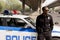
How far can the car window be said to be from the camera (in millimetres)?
8031

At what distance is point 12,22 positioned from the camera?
8.14m

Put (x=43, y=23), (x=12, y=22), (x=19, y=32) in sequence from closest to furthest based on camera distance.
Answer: (x=43, y=23) → (x=19, y=32) → (x=12, y=22)

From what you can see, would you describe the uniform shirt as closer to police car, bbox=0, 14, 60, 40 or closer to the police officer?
the police officer

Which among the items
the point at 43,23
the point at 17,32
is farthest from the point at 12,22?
the point at 43,23

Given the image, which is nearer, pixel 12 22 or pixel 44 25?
pixel 44 25

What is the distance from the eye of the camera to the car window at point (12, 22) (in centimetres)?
803

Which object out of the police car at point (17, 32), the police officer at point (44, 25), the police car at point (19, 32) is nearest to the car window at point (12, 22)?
the police car at point (19, 32)

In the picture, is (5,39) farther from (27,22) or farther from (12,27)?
(27,22)

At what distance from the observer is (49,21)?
23.4 feet

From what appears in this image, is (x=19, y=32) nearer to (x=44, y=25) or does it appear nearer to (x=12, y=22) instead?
(x=12, y=22)

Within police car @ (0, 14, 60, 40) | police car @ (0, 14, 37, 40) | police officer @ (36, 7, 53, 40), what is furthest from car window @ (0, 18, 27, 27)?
police officer @ (36, 7, 53, 40)

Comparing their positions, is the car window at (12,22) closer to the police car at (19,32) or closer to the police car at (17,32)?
the police car at (19,32)

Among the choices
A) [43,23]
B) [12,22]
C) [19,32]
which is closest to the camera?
[43,23]

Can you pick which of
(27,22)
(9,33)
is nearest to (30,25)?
(27,22)
